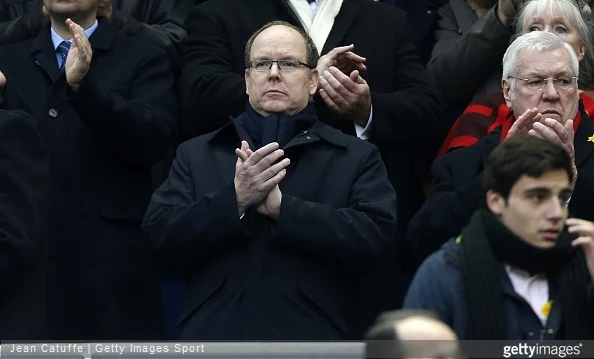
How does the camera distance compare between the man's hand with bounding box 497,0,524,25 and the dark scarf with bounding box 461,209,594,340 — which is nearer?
the dark scarf with bounding box 461,209,594,340

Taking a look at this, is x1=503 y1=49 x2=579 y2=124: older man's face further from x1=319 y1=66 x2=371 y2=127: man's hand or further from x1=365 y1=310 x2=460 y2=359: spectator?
x1=365 y1=310 x2=460 y2=359: spectator

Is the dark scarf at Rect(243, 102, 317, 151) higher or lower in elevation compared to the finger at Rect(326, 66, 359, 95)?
lower

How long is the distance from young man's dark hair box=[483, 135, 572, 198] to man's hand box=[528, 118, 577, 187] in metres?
0.76

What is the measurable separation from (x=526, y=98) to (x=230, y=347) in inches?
82.5

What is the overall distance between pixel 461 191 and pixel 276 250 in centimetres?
91

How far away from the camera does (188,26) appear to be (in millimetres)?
9648

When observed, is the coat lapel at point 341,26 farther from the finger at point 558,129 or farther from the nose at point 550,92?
the finger at point 558,129

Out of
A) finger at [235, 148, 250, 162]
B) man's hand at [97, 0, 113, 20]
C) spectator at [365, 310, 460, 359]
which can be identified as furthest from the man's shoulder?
spectator at [365, 310, 460, 359]

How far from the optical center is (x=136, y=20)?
9.93 metres

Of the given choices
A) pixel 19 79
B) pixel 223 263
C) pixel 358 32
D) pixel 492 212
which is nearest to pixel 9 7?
pixel 19 79

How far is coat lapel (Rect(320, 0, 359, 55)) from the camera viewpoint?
9.35m

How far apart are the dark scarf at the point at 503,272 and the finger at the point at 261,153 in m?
1.18

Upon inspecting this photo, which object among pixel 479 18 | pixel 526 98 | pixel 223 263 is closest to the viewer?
pixel 223 263

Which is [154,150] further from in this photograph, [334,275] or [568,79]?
[568,79]
